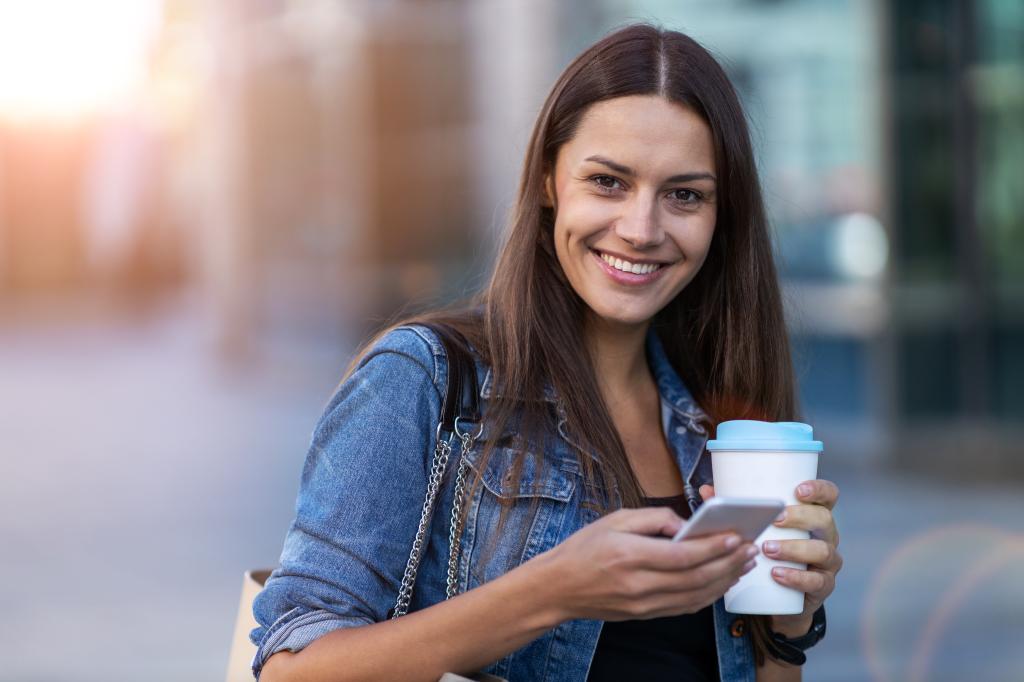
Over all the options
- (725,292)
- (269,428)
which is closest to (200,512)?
(269,428)

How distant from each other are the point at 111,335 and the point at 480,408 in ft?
83.5

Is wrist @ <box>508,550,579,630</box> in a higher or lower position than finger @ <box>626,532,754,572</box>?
lower

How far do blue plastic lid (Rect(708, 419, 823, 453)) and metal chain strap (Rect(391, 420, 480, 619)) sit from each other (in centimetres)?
39

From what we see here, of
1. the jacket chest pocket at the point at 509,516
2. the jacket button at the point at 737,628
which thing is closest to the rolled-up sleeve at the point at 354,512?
the jacket chest pocket at the point at 509,516

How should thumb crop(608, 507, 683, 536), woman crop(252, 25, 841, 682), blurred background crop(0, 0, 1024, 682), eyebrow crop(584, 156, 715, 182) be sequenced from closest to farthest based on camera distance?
thumb crop(608, 507, 683, 536)
woman crop(252, 25, 841, 682)
eyebrow crop(584, 156, 715, 182)
blurred background crop(0, 0, 1024, 682)

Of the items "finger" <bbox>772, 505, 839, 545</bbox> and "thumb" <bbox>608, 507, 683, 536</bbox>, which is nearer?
"thumb" <bbox>608, 507, 683, 536</bbox>

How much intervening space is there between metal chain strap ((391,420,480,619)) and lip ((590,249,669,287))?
1.26ft

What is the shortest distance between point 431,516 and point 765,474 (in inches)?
20.2

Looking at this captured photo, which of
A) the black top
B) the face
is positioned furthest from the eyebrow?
the black top

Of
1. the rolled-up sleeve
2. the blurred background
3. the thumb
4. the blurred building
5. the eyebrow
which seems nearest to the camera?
the thumb

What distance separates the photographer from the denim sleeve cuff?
1918 mm

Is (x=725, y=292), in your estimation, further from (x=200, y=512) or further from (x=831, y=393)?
(x=831, y=393)

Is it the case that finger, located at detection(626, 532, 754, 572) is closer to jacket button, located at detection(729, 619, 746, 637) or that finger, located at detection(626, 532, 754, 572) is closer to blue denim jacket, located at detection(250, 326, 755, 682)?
blue denim jacket, located at detection(250, 326, 755, 682)

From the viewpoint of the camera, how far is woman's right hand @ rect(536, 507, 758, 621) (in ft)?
5.38
